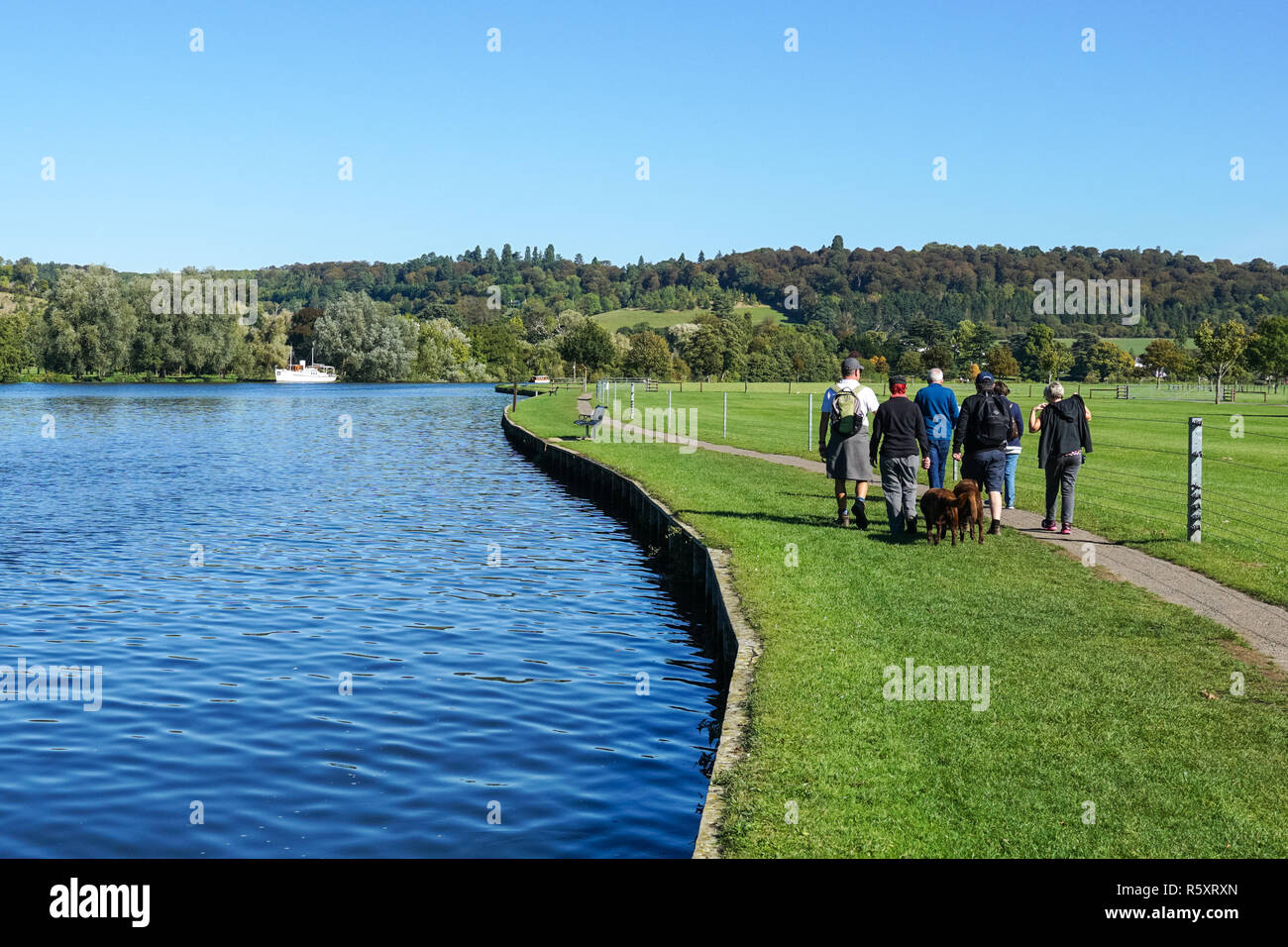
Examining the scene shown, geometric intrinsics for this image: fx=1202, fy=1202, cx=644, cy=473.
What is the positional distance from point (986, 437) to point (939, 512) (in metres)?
1.46

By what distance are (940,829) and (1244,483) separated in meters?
22.6

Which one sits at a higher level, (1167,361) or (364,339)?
(364,339)

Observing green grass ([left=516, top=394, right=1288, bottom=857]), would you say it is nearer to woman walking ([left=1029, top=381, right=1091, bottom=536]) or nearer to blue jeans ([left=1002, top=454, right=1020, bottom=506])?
woman walking ([left=1029, top=381, right=1091, bottom=536])

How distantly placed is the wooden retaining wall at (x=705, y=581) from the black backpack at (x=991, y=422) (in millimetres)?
4187

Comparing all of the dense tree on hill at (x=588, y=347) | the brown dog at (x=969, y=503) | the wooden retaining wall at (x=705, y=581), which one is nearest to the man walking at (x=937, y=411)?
the brown dog at (x=969, y=503)

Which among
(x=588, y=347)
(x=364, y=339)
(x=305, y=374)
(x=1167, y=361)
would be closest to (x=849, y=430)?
(x=588, y=347)

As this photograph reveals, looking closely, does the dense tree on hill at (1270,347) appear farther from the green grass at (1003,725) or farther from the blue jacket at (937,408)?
the green grass at (1003,725)

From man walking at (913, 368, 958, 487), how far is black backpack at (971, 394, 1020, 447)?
117 cm

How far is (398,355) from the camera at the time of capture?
148 m

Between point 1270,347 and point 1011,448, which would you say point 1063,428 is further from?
point 1270,347

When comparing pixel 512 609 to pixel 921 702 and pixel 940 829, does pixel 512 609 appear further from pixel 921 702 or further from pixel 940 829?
pixel 940 829

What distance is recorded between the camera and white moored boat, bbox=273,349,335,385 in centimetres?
14300

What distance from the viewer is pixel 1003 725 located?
8633 mm
